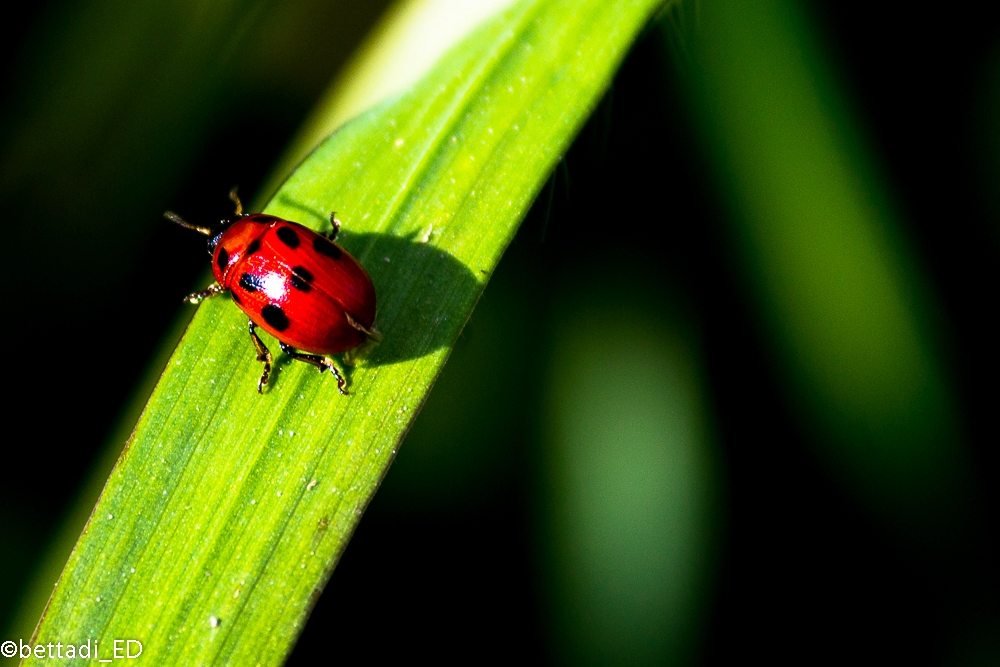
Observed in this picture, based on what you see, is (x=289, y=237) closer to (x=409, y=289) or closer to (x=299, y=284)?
(x=299, y=284)

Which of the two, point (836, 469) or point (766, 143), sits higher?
point (766, 143)

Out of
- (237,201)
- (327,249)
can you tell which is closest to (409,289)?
(327,249)

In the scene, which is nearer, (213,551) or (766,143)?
(213,551)

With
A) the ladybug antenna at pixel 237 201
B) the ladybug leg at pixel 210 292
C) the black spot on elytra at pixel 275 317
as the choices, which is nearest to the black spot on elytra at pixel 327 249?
the black spot on elytra at pixel 275 317

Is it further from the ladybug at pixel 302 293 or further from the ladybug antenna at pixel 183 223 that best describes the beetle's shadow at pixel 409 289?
the ladybug antenna at pixel 183 223

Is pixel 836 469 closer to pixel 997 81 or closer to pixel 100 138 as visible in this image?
pixel 997 81

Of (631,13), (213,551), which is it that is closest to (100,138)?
(213,551)

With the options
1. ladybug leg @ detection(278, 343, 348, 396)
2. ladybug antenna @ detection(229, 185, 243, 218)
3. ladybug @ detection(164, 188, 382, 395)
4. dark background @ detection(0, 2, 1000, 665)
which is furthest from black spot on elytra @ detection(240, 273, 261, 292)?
dark background @ detection(0, 2, 1000, 665)
